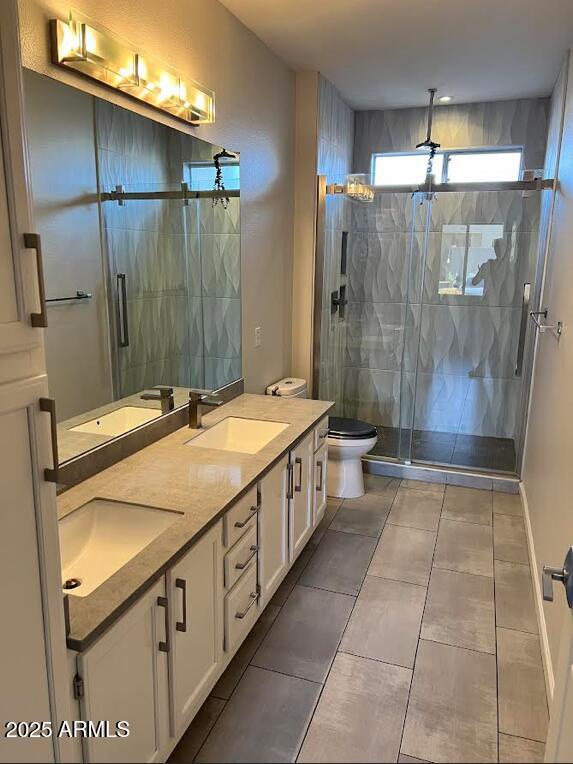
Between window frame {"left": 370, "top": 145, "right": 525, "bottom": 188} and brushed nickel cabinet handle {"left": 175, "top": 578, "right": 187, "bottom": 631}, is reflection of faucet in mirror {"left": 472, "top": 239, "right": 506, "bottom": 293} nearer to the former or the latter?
window frame {"left": 370, "top": 145, "right": 525, "bottom": 188}

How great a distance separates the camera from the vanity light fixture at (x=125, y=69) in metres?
1.66

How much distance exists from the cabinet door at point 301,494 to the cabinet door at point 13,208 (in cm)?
163

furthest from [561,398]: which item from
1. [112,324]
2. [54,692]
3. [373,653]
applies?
[54,692]

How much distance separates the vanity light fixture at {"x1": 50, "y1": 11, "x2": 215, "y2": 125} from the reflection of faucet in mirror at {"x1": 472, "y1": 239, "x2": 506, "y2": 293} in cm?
246

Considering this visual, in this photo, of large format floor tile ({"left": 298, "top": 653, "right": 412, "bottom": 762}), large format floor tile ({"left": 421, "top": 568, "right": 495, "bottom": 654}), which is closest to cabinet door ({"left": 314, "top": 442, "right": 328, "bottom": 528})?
large format floor tile ({"left": 421, "top": 568, "right": 495, "bottom": 654})

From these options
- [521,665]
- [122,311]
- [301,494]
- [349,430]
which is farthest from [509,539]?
[122,311]

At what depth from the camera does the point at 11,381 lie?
0.90 m

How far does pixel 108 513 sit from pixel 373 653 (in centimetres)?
98

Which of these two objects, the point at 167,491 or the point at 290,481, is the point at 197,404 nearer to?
the point at 290,481

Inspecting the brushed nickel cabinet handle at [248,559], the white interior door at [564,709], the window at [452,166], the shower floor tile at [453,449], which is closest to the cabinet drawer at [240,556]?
the brushed nickel cabinet handle at [248,559]

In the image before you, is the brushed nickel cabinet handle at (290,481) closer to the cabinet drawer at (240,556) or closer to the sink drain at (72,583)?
the cabinet drawer at (240,556)

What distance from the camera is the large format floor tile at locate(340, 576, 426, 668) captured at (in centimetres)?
200

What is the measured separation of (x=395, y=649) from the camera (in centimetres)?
207

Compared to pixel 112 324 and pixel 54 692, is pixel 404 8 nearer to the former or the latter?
pixel 112 324
